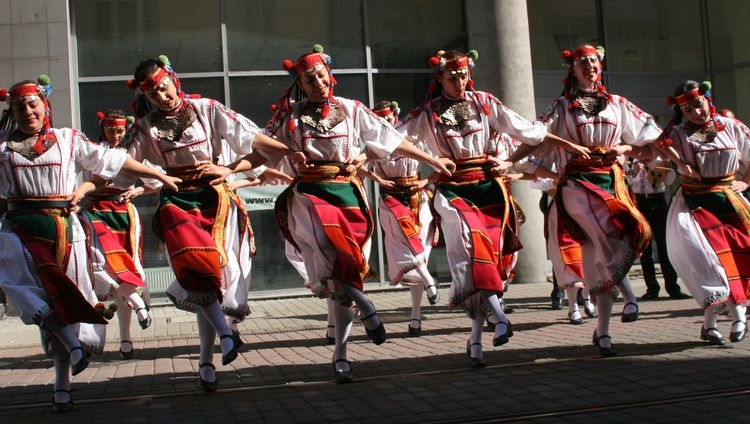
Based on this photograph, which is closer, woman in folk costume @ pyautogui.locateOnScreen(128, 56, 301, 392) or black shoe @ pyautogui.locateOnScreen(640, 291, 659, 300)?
woman in folk costume @ pyautogui.locateOnScreen(128, 56, 301, 392)

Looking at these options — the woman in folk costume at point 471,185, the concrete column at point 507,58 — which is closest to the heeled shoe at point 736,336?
the woman in folk costume at point 471,185

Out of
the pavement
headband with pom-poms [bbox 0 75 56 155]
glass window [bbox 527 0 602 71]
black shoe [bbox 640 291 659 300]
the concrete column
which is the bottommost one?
the pavement

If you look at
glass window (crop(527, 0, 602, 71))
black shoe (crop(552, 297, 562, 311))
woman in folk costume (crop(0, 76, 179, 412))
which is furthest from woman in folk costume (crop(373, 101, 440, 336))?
glass window (crop(527, 0, 602, 71))

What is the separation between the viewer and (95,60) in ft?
48.1

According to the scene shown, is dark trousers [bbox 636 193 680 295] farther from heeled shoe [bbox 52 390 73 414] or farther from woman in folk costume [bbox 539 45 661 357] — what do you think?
heeled shoe [bbox 52 390 73 414]

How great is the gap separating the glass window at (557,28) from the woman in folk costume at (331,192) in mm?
10563

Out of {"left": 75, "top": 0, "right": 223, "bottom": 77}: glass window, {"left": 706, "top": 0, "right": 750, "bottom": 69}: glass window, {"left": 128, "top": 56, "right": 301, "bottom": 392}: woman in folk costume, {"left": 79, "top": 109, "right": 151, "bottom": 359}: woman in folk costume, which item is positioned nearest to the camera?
{"left": 128, "top": 56, "right": 301, "bottom": 392}: woman in folk costume

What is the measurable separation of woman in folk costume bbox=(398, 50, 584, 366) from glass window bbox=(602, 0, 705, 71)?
1090 centimetres

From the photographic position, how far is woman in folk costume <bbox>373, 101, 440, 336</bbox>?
9797mm

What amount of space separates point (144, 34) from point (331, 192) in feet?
30.2

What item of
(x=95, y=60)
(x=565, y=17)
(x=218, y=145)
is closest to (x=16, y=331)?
(x=95, y=60)

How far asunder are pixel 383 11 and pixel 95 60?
4.61 m

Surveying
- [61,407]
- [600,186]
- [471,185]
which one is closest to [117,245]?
[61,407]

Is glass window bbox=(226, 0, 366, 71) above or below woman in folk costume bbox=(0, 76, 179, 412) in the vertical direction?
above
